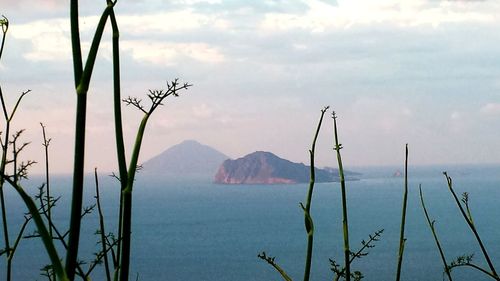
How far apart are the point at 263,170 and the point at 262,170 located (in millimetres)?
226

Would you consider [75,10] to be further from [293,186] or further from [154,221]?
[293,186]

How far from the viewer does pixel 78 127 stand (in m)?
0.56

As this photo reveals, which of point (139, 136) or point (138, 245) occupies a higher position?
point (139, 136)

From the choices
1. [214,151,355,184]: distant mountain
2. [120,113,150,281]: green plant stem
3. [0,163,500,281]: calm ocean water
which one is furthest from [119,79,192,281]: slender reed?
[214,151,355,184]: distant mountain

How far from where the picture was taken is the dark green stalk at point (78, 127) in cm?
54

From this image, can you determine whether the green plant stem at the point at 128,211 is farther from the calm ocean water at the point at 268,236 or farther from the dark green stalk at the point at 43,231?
the calm ocean water at the point at 268,236

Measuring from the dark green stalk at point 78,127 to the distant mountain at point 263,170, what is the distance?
146556 mm

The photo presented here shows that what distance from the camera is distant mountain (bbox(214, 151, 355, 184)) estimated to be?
153125 millimetres

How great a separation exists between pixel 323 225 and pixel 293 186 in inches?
2761

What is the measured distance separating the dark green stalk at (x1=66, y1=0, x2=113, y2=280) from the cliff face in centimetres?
14656

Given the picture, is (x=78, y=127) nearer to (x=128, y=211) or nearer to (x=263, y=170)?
(x=128, y=211)

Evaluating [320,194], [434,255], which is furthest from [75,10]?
[320,194]

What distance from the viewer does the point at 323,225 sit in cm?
7825

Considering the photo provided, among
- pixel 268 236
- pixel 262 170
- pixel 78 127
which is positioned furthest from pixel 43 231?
pixel 262 170
